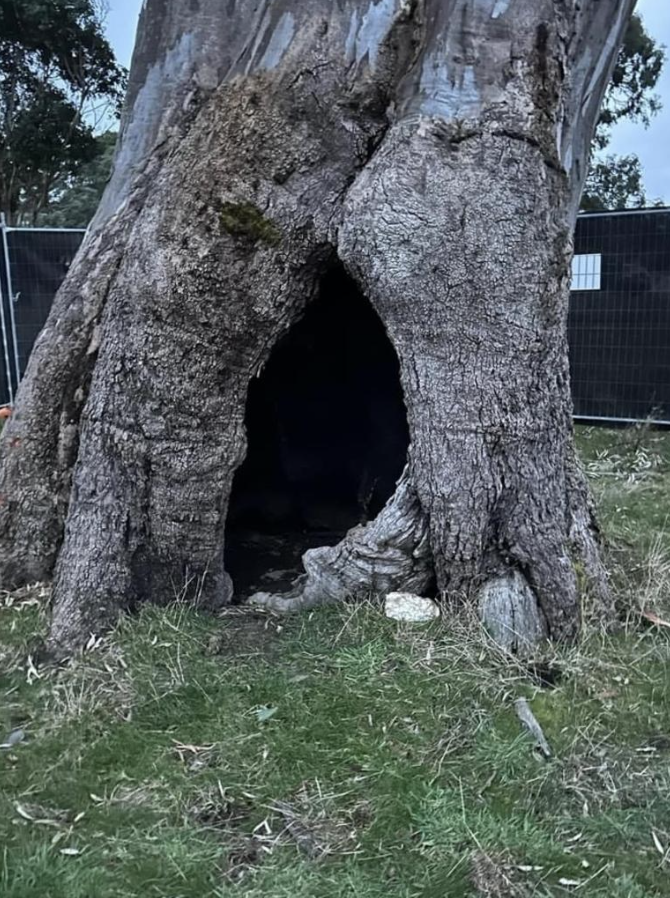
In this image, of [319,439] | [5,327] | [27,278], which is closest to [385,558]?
[319,439]

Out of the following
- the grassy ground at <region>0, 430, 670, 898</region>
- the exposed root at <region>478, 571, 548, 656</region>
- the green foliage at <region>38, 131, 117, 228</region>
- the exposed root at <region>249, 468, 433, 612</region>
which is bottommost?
the grassy ground at <region>0, 430, 670, 898</region>

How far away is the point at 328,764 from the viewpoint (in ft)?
9.59

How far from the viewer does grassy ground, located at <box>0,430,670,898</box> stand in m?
2.49

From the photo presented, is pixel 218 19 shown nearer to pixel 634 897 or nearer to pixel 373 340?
pixel 373 340

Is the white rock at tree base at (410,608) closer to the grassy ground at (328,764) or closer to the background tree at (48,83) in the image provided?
the grassy ground at (328,764)

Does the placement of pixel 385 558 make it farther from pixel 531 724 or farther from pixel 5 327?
pixel 5 327

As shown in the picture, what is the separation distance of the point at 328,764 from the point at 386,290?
1.76 m

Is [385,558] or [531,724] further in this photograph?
[385,558]

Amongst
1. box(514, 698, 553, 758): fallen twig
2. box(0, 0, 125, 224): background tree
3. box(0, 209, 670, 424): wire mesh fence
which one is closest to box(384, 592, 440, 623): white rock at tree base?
box(514, 698, 553, 758): fallen twig

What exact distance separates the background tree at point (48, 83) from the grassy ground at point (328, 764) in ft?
62.8

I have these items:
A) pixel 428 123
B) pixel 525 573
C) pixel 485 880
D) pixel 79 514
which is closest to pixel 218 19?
pixel 428 123

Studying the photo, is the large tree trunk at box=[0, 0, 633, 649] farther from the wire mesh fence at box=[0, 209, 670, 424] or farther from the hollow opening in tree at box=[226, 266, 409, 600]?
the wire mesh fence at box=[0, 209, 670, 424]

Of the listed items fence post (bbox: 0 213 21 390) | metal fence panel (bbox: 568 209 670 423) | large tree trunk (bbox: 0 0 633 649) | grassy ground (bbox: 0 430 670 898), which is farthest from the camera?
fence post (bbox: 0 213 21 390)

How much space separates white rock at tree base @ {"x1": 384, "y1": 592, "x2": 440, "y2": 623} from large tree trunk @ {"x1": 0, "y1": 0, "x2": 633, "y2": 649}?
98 mm
